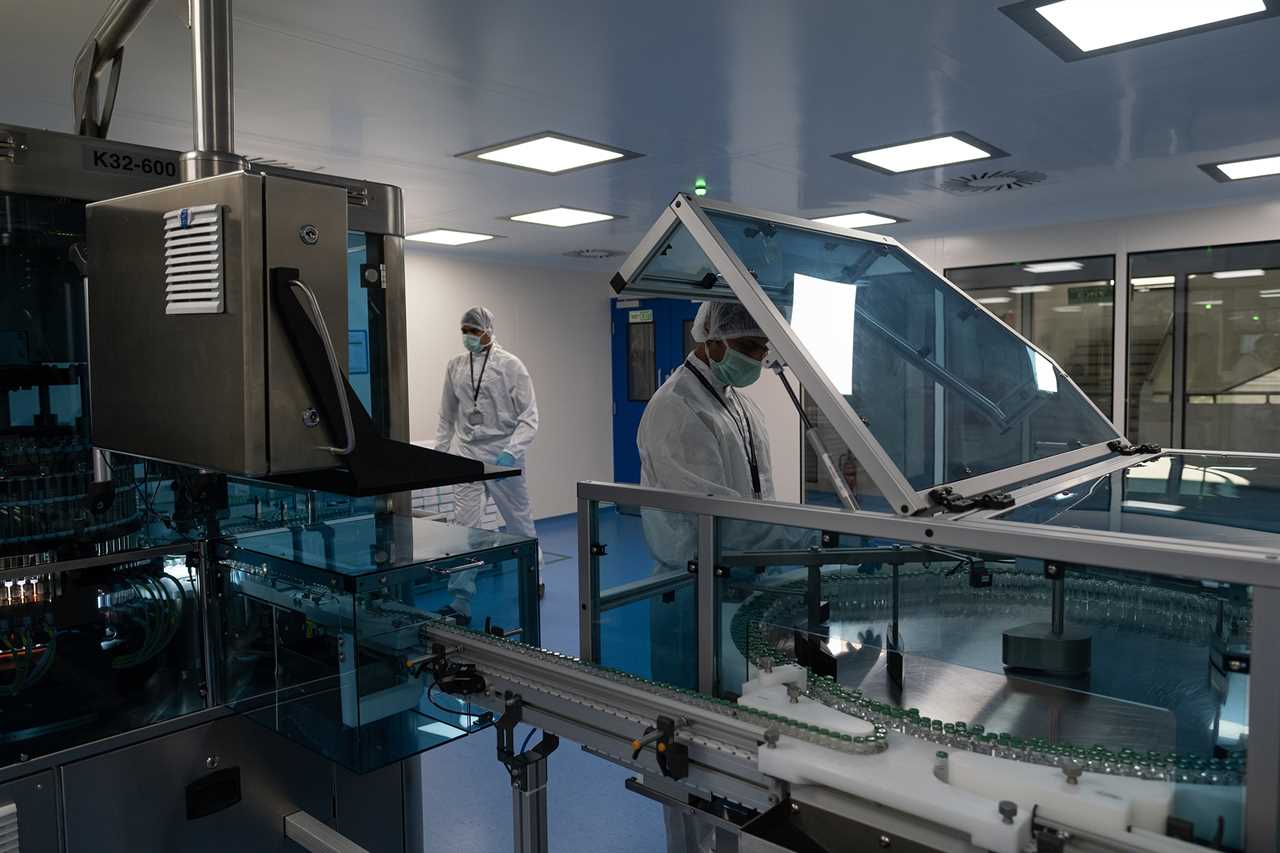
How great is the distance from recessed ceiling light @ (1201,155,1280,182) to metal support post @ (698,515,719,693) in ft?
11.8

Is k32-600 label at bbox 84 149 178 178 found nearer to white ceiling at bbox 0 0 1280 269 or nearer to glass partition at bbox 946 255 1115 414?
white ceiling at bbox 0 0 1280 269

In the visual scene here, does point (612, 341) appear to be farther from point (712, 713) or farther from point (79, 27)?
point (712, 713)

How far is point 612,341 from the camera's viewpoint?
25.3ft

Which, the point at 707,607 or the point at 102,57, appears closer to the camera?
the point at 707,607

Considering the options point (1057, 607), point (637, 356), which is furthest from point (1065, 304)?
point (1057, 607)

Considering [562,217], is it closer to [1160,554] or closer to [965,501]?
[965,501]

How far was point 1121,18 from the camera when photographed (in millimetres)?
2049

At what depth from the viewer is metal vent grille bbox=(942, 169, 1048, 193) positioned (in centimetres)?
376

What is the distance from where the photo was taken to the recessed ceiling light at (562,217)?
4621mm

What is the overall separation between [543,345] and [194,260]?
6.02m

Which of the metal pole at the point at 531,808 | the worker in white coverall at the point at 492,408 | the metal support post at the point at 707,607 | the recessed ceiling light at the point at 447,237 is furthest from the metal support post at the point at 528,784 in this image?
the recessed ceiling light at the point at 447,237

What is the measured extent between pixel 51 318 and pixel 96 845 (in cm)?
93

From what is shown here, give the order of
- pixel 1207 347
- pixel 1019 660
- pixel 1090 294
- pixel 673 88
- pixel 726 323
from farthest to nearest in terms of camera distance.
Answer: pixel 1090 294
pixel 1207 347
pixel 673 88
pixel 726 323
pixel 1019 660

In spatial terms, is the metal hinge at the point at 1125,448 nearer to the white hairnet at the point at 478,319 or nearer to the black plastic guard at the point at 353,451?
the black plastic guard at the point at 353,451
